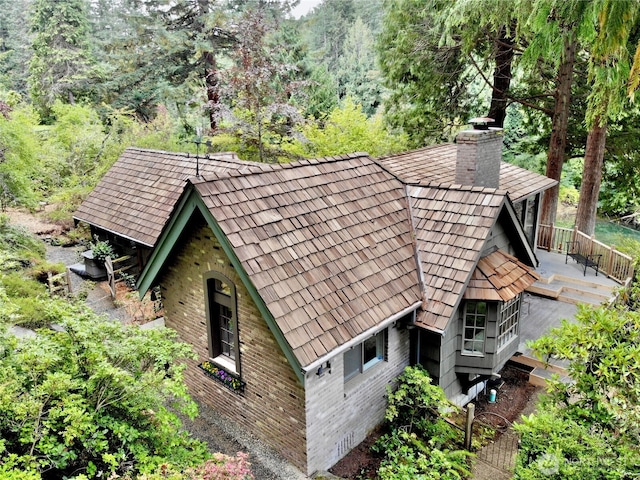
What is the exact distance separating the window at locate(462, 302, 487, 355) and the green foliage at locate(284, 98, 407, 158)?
12419 mm

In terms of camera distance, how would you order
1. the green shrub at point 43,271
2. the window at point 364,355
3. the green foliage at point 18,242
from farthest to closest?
the green shrub at point 43,271 < the green foliage at point 18,242 < the window at point 364,355

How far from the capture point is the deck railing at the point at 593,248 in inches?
599

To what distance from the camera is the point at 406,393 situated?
909cm

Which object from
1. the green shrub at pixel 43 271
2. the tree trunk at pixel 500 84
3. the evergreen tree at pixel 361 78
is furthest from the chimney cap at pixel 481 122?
the evergreen tree at pixel 361 78

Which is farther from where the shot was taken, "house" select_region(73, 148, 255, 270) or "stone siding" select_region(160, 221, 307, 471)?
"house" select_region(73, 148, 255, 270)

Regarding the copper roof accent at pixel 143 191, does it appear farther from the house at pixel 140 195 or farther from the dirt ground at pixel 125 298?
the dirt ground at pixel 125 298

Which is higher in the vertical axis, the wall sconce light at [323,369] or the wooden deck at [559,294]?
the wall sconce light at [323,369]

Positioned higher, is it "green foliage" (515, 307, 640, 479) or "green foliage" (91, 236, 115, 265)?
"green foliage" (515, 307, 640, 479)

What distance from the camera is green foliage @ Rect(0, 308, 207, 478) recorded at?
4.74 meters

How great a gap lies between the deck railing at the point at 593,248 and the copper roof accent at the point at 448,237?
26.6ft

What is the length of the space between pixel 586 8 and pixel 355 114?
638 inches

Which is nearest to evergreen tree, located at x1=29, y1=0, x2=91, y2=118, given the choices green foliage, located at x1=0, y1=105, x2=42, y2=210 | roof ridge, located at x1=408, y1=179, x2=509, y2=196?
green foliage, located at x1=0, y1=105, x2=42, y2=210

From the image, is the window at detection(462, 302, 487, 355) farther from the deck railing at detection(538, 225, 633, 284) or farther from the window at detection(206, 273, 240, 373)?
the deck railing at detection(538, 225, 633, 284)

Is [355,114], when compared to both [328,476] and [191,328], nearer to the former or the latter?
[191,328]
